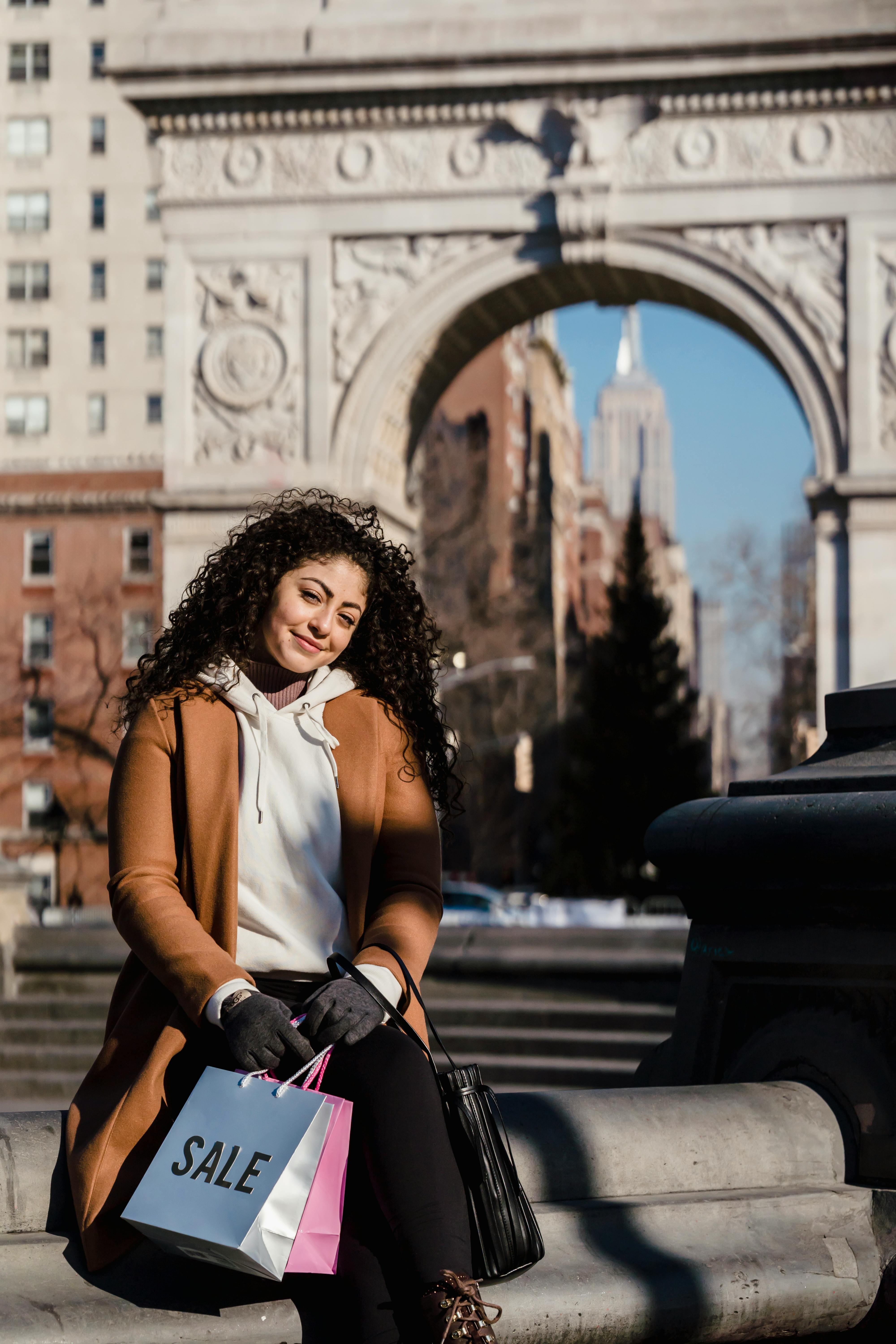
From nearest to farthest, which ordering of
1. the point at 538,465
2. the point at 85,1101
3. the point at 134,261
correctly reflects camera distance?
the point at 85,1101 → the point at 134,261 → the point at 538,465

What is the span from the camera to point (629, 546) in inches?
1818

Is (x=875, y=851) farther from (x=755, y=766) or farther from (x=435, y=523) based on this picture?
(x=755, y=766)

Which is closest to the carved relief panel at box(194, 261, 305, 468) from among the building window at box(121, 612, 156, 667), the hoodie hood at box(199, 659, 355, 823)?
the building window at box(121, 612, 156, 667)

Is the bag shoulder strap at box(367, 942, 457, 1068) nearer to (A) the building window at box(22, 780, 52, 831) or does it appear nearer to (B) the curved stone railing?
(B) the curved stone railing

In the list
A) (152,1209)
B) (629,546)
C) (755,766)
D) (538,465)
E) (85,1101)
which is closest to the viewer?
(152,1209)

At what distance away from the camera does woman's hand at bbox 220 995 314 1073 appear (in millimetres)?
2980

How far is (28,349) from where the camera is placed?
56969 mm

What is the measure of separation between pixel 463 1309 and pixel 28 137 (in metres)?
58.8

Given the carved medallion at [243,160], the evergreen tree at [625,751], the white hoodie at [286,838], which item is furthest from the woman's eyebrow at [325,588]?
the evergreen tree at [625,751]

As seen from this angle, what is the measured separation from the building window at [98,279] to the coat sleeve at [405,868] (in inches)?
2176

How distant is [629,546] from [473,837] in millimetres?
9442

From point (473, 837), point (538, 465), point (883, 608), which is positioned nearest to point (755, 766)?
point (538, 465)

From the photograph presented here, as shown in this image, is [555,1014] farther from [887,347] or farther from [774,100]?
[774,100]

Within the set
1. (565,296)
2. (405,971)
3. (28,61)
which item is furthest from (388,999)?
(28,61)
